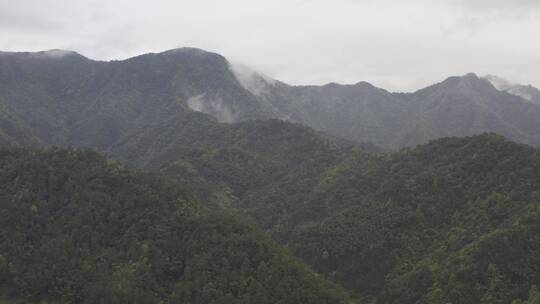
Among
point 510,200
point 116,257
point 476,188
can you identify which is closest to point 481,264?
point 510,200

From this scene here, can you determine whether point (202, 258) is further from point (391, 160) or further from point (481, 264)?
point (391, 160)

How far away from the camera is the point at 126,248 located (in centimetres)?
10812

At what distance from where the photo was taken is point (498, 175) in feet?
431

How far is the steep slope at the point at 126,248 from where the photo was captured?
99.0 m

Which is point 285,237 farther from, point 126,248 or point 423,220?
point 126,248

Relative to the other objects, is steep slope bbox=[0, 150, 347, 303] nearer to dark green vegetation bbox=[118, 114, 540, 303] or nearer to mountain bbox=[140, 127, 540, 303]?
mountain bbox=[140, 127, 540, 303]

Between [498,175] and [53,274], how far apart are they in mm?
101351

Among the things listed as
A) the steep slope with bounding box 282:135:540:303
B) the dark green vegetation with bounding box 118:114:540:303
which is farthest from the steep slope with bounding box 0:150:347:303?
the dark green vegetation with bounding box 118:114:540:303

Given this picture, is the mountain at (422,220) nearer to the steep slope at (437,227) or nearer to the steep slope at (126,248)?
the steep slope at (437,227)

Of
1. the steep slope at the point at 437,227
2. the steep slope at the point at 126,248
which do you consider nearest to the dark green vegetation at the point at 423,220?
the steep slope at the point at 437,227

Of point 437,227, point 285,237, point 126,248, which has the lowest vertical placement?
point 285,237

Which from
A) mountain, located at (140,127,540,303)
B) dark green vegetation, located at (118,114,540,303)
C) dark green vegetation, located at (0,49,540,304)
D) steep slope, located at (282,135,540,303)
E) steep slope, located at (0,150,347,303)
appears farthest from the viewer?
mountain, located at (140,127,540,303)

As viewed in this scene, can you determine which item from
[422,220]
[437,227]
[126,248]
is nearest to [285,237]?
[422,220]

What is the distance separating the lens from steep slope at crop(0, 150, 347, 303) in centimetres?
9900
